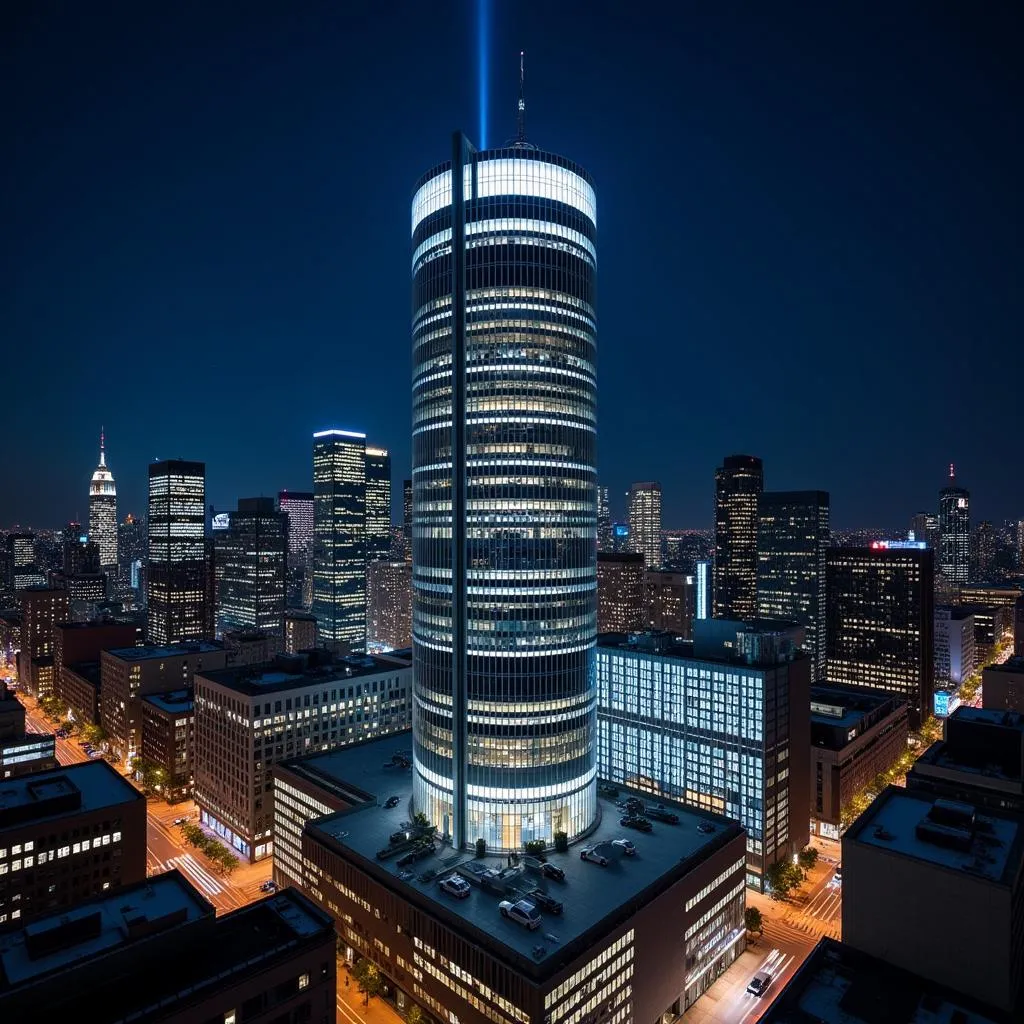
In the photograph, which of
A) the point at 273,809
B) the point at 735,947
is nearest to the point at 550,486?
the point at 735,947

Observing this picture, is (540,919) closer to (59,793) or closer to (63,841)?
(63,841)

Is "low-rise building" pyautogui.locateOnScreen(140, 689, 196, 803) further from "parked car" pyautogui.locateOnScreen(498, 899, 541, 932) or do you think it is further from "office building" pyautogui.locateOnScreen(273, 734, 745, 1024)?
"parked car" pyautogui.locateOnScreen(498, 899, 541, 932)

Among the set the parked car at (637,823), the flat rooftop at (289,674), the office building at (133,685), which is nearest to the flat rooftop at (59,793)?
the flat rooftop at (289,674)

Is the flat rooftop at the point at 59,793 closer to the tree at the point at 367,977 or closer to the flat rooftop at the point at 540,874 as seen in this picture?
the flat rooftop at the point at 540,874

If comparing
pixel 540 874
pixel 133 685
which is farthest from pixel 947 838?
pixel 133 685

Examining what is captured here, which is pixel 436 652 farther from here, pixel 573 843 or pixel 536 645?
pixel 573 843

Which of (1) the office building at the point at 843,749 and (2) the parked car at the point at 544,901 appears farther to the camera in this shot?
(1) the office building at the point at 843,749

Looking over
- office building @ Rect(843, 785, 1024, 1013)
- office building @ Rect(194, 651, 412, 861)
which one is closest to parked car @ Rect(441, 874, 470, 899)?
office building @ Rect(843, 785, 1024, 1013)
